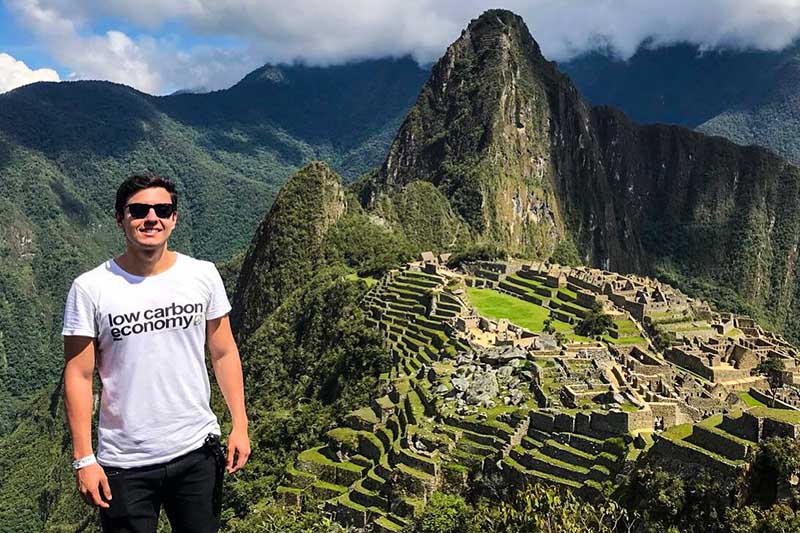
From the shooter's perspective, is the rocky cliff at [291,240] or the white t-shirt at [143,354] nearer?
the white t-shirt at [143,354]

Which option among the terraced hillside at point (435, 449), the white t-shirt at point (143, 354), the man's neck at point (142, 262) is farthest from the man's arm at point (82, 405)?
the terraced hillside at point (435, 449)

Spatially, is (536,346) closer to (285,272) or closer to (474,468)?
(474,468)

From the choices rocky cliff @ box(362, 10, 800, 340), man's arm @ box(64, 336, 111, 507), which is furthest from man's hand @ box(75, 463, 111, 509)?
rocky cliff @ box(362, 10, 800, 340)

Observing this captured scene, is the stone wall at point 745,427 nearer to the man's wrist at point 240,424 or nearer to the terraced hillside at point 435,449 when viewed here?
the terraced hillside at point 435,449

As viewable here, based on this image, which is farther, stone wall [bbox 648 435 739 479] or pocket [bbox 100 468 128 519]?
stone wall [bbox 648 435 739 479]

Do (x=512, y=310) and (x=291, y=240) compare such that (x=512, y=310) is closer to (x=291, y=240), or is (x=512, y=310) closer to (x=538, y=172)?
(x=291, y=240)

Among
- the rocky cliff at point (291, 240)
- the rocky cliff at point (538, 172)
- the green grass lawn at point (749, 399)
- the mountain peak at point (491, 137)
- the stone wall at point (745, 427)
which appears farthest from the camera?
the rocky cliff at point (538, 172)

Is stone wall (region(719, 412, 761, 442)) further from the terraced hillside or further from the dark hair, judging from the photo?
the dark hair
